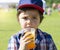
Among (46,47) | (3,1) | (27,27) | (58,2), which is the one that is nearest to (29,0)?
(27,27)

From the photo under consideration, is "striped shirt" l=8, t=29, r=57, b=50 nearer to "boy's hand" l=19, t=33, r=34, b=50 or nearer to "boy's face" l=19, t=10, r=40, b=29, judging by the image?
"boy's face" l=19, t=10, r=40, b=29

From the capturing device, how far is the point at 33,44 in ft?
8.36

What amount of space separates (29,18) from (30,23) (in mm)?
50

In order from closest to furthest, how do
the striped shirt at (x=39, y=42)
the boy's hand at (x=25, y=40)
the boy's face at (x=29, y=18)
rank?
the boy's hand at (x=25, y=40)
the boy's face at (x=29, y=18)
the striped shirt at (x=39, y=42)

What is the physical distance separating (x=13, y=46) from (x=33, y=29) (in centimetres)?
30

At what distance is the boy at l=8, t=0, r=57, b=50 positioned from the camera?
2.63m

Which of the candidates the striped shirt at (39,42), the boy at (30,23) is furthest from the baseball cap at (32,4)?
the striped shirt at (39,42)

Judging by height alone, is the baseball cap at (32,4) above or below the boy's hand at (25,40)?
above

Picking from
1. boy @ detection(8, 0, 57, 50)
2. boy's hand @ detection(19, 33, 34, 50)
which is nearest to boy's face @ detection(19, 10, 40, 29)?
boy @ detection(8, 0, 57, 50)

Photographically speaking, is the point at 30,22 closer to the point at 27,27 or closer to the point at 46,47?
the point at 27,27

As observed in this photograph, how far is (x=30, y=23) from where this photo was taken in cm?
263

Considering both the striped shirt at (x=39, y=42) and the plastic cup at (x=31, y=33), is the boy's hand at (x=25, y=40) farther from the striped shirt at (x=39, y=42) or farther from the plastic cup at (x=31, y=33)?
the striped shirt at (x=39, y=42)

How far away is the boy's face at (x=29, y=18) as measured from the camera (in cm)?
263

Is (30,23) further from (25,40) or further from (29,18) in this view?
(25,40)
